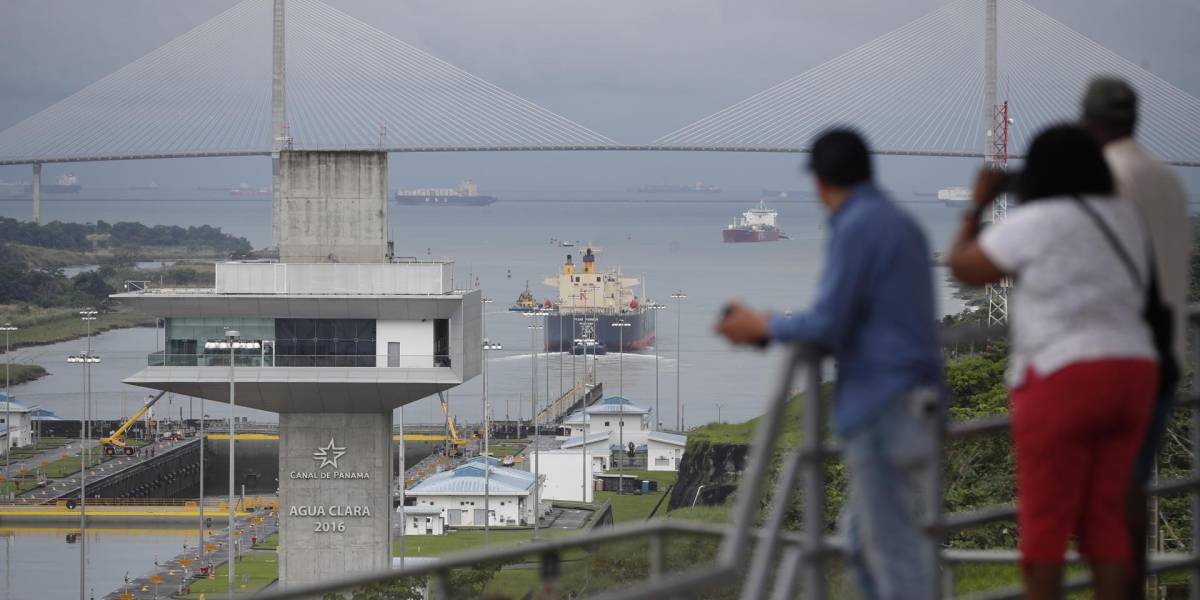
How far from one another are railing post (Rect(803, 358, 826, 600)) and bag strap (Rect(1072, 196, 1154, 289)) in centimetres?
62

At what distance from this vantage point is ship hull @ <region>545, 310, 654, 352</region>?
84250mm

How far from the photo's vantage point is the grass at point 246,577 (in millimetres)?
28641

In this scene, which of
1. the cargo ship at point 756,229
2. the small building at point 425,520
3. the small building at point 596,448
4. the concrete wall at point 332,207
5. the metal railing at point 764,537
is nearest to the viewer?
the metal railing at point 764,537

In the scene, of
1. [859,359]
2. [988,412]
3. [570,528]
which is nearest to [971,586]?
[988,412]

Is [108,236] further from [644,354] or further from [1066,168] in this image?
[1066,168]

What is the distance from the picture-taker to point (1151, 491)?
345 centimetres

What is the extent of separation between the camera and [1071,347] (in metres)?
2.88

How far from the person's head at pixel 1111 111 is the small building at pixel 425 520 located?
32.0 metres

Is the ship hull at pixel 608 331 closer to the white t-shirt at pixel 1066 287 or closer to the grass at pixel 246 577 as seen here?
the grass at pixel 246 577

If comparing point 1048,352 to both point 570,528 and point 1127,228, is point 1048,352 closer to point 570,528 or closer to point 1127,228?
point 1127,228

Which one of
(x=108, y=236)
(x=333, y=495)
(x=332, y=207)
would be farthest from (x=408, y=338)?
(x=108, y=236)

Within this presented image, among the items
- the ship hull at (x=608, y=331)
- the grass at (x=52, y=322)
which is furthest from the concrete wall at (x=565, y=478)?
the grass at (x=52, y=322)

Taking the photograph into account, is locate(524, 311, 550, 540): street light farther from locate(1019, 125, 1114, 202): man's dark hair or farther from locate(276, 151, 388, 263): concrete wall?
locate(1019, 125, 1114, 202): man's dark hair

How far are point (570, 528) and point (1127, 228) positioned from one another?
32300mm
